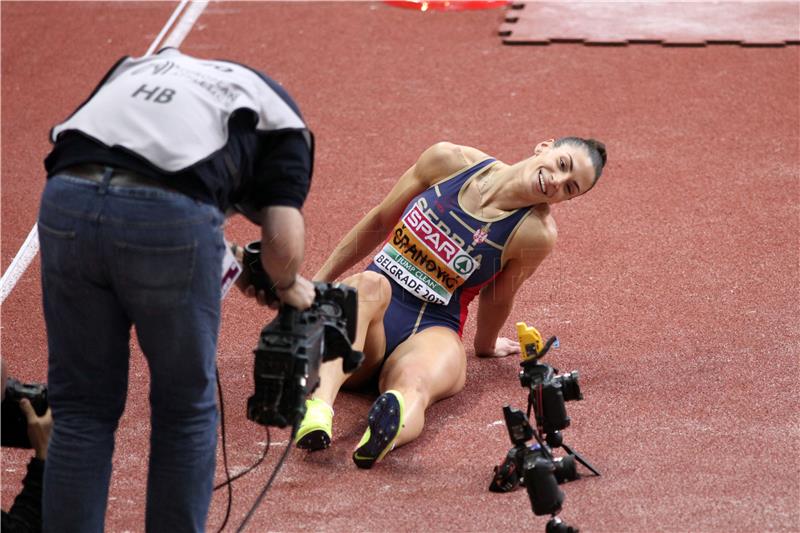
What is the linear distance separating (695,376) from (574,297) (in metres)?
0.88

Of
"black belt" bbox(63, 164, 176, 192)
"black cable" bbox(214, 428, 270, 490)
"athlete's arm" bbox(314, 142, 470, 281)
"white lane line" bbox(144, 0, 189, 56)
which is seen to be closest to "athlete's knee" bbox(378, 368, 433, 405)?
"black cable" bbox(214, 428, 270, 490)

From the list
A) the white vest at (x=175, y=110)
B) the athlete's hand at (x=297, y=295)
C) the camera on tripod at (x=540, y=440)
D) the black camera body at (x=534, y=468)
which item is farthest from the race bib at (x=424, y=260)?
the white vest at (x=175, y=110)

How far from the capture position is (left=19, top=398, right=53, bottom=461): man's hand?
338 cm

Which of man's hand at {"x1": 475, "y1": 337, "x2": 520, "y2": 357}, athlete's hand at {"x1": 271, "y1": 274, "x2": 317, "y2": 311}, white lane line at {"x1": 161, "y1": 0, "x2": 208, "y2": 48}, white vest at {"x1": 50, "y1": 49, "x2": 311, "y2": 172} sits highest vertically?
white vest at {"x1": 50, "y1": 49, "x2": 311, "y2": 172}

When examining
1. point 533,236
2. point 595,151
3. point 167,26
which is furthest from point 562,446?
point 167,26

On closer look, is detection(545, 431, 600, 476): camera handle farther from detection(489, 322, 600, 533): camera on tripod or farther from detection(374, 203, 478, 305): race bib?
detection(374, 203, 478, 305): race bib

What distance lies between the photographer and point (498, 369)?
4.71 metres

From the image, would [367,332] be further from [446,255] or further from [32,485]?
[32,485]

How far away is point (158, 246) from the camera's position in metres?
2.83

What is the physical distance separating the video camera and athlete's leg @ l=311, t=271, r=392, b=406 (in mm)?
826

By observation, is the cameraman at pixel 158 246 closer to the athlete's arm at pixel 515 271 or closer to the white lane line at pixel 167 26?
the athlete's arm at pixel 515 271

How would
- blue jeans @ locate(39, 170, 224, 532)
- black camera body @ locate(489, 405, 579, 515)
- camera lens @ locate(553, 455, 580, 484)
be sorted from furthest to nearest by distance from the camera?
camera lens @ locate(553, 455, 580, 484) < black camera body @ locate(489, 405, 579, 515) < blue jeans @ locate(39, 170, 224, 532)

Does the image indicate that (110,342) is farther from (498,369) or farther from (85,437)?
(498,369)

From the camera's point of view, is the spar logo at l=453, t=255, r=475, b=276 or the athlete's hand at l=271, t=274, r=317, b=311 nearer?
the athlete's hand at l=271, t=274, r=317, b=311
